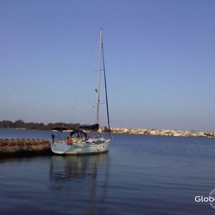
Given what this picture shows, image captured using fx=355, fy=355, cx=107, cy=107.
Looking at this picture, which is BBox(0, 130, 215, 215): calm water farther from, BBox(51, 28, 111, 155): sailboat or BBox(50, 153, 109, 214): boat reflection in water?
BBox(51, 28, 111, 155): sailboat

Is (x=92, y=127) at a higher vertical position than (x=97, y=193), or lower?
higher

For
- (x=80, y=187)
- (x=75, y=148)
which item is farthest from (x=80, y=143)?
(x=80, y=187)

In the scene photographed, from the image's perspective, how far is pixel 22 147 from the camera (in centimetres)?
4012

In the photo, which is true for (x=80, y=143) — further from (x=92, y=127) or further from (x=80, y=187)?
(x=80, y=187)

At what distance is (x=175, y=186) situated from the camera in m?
22.1

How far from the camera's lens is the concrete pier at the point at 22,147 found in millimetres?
37719

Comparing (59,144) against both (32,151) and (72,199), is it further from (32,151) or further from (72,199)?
(72,199)

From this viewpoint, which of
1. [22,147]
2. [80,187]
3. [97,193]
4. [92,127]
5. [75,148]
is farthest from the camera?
[92,127]

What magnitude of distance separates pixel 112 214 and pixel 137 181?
9.67 m

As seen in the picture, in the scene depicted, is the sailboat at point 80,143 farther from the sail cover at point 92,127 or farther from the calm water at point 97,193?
the calm water at point 97,193

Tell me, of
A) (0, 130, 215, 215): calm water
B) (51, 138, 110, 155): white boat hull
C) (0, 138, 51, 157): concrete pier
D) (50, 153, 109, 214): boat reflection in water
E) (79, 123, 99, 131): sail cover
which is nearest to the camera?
(0, 130, 215, 215): calm water

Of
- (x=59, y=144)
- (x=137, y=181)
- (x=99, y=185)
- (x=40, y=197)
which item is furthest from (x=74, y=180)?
(x=59, y=144)

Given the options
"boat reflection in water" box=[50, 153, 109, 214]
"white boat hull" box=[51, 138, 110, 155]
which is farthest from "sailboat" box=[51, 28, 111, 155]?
"boat reflection in water" box=[50, 153, 109, 214]

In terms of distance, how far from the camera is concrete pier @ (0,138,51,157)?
124ft
